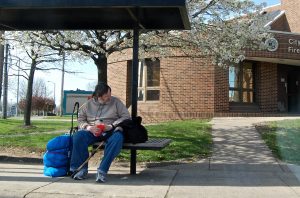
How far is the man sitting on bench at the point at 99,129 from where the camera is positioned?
274 inches

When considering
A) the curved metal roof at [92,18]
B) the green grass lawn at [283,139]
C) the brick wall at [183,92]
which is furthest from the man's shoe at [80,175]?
the brick wall at [183,92]

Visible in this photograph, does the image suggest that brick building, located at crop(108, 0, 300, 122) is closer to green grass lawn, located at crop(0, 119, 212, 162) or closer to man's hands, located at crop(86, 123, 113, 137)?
green grass lawn, located at crop(0, 119, 212, 162)

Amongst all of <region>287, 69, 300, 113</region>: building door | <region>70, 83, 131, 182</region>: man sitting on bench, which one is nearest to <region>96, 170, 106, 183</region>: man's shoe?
<region>70, 83, 131, 182</region>: man sitting on bench

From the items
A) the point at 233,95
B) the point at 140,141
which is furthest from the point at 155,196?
the point at 233,95

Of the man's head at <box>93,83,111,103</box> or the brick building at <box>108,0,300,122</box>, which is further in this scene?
the brick building at <box>108,0,300,122</box>

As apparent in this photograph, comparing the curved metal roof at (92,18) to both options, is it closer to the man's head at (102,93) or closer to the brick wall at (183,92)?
the man's head at (102,93)

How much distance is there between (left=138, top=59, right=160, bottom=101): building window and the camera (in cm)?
2198

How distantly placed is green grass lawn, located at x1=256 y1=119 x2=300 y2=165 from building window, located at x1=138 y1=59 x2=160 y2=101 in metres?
7.45

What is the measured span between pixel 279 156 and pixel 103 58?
4985 millimetres

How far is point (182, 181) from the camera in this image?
7.21 metres

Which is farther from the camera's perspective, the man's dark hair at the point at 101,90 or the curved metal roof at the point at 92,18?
the curved metal roof at the point at 92,18

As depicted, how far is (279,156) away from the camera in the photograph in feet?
33.1

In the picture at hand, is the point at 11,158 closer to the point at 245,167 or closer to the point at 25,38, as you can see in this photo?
the point at 25,38

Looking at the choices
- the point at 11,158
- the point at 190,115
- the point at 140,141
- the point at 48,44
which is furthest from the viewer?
the point at 190,115
